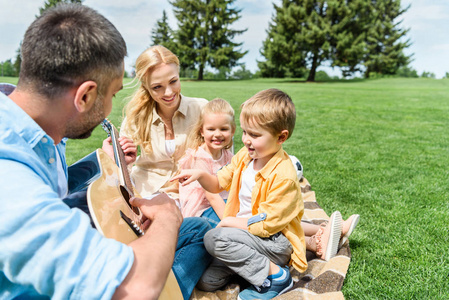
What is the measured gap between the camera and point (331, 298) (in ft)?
6.59

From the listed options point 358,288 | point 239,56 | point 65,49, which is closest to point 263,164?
point 358,288

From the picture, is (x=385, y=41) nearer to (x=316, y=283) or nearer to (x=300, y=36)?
(x=300, y=36)

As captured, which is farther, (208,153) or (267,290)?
(208,153)

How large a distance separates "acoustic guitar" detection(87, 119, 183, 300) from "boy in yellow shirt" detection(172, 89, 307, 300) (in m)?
0.57

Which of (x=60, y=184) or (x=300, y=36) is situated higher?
(x=300, y=36)

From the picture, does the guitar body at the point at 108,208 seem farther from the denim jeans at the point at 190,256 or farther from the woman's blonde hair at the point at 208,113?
the woman's blonde hair at the point at 208,113

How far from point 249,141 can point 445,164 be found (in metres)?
4.16

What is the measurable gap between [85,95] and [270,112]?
1201mm

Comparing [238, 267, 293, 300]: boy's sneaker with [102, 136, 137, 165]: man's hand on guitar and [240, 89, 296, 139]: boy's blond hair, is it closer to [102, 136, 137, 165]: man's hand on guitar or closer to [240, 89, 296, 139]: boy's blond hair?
[240, 89, 296, 139]: boy's blond hair

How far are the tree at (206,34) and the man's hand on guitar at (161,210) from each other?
40.2 meters

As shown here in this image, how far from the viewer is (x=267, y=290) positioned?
214 centimetres

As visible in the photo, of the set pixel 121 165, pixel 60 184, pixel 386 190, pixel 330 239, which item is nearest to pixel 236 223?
pixel 330 239

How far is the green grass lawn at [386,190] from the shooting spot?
232cm

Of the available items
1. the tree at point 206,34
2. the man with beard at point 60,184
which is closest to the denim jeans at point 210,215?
the man with beard at point 60,184
